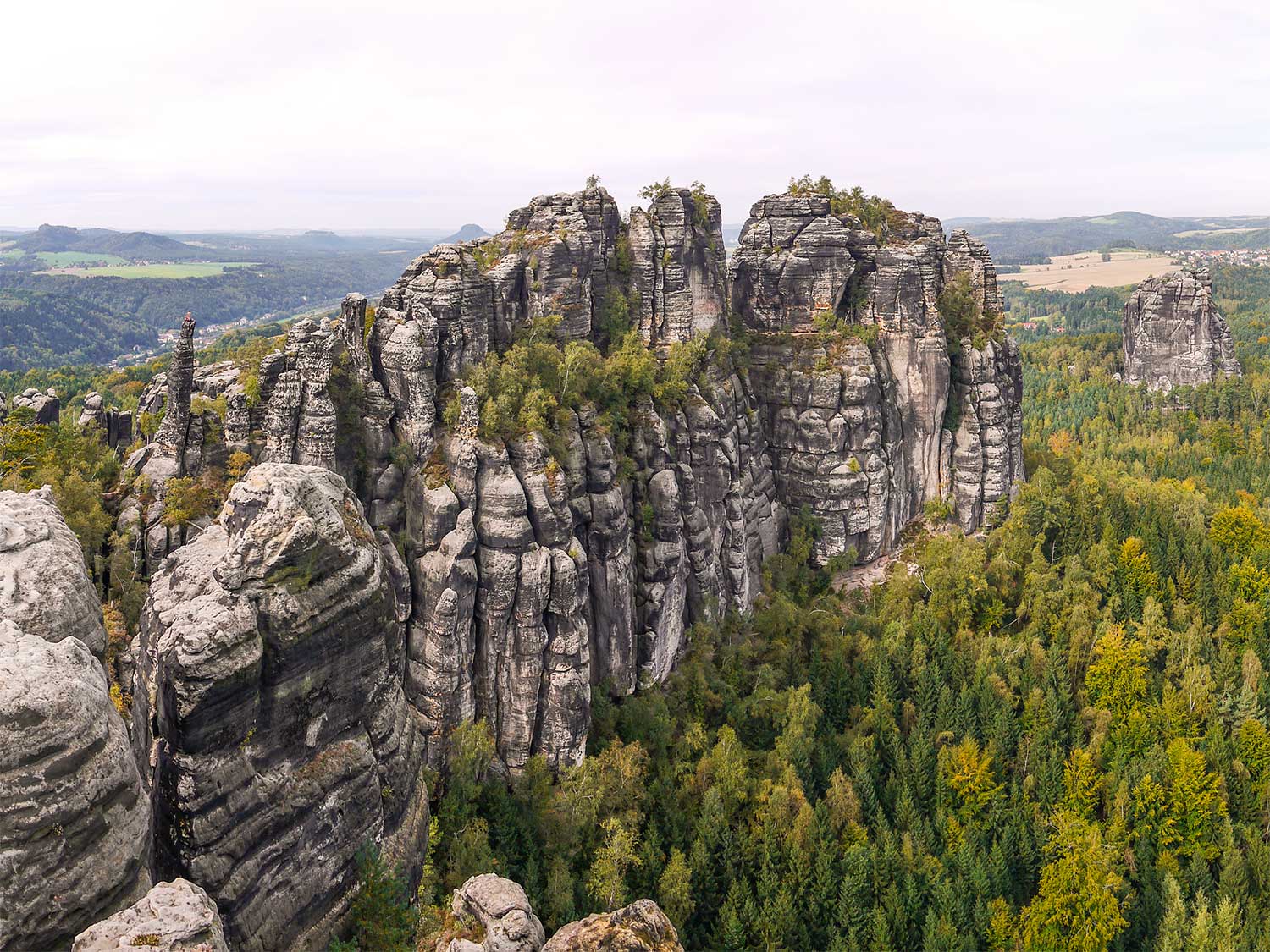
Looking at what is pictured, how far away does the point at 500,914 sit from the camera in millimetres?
17906

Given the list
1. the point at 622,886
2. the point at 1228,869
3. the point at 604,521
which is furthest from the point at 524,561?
the point at 1228,869

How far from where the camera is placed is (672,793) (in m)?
42.6

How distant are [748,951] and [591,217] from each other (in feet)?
150

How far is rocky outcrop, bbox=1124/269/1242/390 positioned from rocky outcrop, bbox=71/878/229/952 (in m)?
151

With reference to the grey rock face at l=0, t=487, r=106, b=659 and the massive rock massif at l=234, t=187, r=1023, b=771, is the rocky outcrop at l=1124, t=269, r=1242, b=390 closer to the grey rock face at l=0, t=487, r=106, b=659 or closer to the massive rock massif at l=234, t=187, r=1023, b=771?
the massive rock massif at l=234, t=187, r=1023, b=771

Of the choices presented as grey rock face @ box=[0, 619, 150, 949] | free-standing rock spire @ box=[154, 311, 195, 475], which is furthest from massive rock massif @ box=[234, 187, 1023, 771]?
grey rock face @ box=[0, 619, 150, 949]

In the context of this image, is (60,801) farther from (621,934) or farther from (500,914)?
(621,934)

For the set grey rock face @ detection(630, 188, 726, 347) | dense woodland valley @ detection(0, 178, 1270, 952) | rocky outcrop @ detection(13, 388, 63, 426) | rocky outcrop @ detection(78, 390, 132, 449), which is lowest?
dense woodland valley @ detection(0, 178, 1270, 952)

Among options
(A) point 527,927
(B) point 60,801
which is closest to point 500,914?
(A) point 527,927

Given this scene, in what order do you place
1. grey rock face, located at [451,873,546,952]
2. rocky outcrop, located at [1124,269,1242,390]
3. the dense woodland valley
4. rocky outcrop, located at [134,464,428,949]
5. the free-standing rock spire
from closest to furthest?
grey rock face, located at [451,873,546,952], rocky outcrop, located at [134,464,428,949], the dense woodland valley, the free-standing rock spire, rocky outcrop, located at [1124,269,1242,390]

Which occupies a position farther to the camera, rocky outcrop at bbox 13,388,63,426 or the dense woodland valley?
rocky outcrop at bbox 13,388,63,426

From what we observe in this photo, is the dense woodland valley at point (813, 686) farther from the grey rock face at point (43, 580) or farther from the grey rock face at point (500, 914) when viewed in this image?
the grey rock face at point (43, 580)

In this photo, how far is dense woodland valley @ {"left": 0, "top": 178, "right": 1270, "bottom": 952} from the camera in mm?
37469

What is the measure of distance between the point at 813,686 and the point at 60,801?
46527 millimetres
